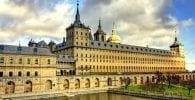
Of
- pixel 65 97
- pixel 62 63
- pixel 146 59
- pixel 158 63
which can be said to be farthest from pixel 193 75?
pixel 65 97

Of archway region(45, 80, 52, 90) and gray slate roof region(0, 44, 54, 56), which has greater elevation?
gray slate roof region(0, 44, 54, 56)

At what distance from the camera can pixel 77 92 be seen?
6862 cm

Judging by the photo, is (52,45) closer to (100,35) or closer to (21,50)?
(100,35)

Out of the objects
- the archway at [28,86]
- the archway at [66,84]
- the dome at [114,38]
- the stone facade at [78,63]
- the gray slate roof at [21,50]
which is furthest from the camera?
the dome at [114,38]

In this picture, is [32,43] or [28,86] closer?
[28,86]

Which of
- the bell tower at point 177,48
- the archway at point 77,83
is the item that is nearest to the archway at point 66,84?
the archway at point 77,83

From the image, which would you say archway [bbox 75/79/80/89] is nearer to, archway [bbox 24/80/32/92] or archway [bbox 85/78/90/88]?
archway [bbox 85/78/90/88]

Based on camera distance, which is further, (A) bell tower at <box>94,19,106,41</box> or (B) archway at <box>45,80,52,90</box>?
(A) bell tower at <box>94,19,106,41</box>

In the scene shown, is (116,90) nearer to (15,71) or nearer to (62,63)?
(62,63)

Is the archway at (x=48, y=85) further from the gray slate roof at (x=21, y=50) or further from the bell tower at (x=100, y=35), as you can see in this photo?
the bell tower at (x=100, y=35)

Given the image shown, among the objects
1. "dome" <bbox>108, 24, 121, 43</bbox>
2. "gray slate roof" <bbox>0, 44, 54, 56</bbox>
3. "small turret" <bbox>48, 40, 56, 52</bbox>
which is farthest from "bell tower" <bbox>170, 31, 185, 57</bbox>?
"gray slate roof" <bbox>0, 44, 54, 56</bbox>

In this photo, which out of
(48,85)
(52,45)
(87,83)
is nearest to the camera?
(48,85)

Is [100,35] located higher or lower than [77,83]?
higher

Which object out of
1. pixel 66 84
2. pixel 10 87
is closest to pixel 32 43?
pixel 66 84
